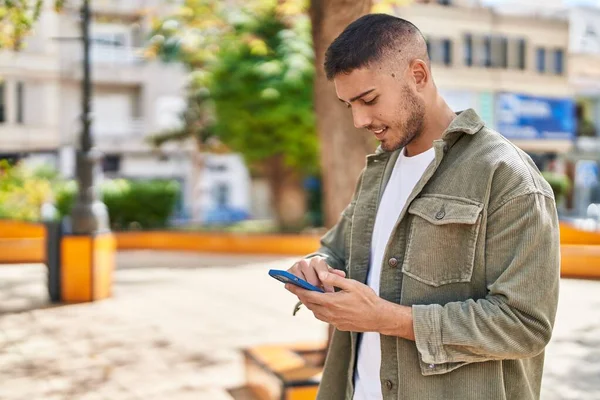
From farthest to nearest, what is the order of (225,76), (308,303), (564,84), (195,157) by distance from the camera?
(564,84) < (195,157) < (225,76) < (308,303)

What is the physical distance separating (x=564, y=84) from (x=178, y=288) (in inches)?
1005

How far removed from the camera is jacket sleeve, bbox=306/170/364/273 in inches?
88.6

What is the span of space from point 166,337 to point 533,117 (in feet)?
85.6

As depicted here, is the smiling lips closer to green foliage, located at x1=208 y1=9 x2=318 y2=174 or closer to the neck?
the neck

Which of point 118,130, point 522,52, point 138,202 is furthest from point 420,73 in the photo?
point 522,52

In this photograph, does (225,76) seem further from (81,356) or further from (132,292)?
(81,356)

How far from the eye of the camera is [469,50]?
95.9 ft

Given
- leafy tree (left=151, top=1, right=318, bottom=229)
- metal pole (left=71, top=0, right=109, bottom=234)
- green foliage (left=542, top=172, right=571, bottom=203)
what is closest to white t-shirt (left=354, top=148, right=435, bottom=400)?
metal pole (left=71, top=0, right=109, bottom=234)

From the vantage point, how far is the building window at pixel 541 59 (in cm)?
3067

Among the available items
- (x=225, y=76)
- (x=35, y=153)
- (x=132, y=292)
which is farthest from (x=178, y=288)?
(x=35, y=153)

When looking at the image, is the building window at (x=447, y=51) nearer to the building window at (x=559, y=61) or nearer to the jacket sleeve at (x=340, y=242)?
the building window at (x=559, y=61)

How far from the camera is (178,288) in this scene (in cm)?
1070

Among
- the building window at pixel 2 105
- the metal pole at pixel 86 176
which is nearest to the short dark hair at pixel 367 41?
the metal pole at pixel 86 176

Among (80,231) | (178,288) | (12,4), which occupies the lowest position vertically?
(178,288)
